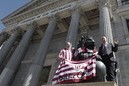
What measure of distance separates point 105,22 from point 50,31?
6.14 m

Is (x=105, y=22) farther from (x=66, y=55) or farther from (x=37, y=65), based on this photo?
(x=66, y=55)

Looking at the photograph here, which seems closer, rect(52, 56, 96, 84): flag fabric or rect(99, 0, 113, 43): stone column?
rect(52, 56, 96, 84): flag fabric

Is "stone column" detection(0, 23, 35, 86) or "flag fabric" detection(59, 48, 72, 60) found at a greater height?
"stone column" detection(0, 23, 35, 86)

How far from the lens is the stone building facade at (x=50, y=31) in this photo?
16.0 metres

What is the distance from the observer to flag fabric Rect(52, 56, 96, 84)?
6.28 meters

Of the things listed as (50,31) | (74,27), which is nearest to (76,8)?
(74,27)

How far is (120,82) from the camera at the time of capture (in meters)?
14.8

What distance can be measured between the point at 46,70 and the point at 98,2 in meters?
9.12

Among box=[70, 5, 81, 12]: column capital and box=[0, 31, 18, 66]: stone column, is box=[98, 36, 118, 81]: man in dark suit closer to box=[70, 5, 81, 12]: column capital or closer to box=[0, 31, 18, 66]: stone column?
box=[70, 5, 81, 12]: column capital

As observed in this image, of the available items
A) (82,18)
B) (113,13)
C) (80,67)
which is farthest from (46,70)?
(80,67)

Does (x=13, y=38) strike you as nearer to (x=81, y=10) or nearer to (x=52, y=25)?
(x=52, y=25)

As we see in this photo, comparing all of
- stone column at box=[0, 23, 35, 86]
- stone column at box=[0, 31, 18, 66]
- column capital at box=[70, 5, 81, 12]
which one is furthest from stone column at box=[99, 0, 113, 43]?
stone column at box=[0, 31, 18, 66]

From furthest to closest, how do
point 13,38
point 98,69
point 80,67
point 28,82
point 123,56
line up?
point 13,38 < point 123,56 < point 28,82 < point 80,67 < point 98,69

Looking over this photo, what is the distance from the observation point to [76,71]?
21.7ft
